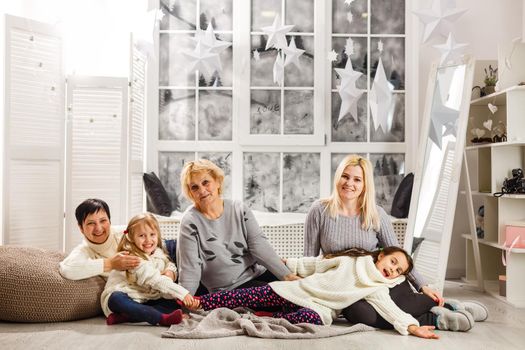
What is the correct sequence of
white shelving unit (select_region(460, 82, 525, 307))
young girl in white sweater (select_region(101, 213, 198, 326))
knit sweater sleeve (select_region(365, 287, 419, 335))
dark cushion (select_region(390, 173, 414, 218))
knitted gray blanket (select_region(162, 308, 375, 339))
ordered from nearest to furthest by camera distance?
knitted gray blanket (select_region(162, 308, 375, 339))
knit sweater sleeve (select_region(365, 287, 419, 335))
young girl in white sweater (select_region(101, 213, 198, 326))
white shelving unit (select_region(460, 82, 525, 307))
dark cushion (select_region(390, 173, 414, 218))

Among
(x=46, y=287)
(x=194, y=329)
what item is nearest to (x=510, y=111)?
(x=194, y=329)

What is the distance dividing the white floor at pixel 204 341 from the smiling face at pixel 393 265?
1.02ft

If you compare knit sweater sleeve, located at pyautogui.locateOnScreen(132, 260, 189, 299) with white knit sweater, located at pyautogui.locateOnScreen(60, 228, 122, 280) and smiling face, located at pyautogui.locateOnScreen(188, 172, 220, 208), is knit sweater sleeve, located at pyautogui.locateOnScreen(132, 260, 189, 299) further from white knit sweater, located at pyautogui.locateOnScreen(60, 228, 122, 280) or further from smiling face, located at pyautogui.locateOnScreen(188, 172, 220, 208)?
smiling face, located at pyautogui.locateOnScreen(188, 172, 220, 208)

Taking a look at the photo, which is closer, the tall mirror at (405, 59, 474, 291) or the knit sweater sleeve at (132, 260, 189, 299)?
the knit sweater sleeve at (132, 260, 189, 299)

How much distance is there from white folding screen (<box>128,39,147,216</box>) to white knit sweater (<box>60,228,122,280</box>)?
3.15ft

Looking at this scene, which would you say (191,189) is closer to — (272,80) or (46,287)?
(46,287)

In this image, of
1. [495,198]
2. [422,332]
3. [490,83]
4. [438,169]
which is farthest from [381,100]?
[422,332]

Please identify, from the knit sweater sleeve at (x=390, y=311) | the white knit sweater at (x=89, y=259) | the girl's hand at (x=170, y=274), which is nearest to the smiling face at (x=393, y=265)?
the knit sweater sleeve at (x=390, y=311)

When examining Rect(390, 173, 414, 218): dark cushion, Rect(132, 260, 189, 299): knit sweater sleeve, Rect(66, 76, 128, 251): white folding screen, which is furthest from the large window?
Rect(132, 260, 189, 299): knit sweater sleeve

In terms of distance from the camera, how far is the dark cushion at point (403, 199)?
480cm

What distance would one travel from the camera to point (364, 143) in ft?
17.3

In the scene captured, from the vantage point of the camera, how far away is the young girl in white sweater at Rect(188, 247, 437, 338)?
125 inches

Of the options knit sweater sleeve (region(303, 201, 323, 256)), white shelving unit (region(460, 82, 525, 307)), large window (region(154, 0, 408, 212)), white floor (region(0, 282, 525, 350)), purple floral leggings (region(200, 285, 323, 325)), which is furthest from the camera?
large window (region(154, 0, 408, 212))

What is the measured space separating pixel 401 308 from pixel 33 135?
2.51 metres
